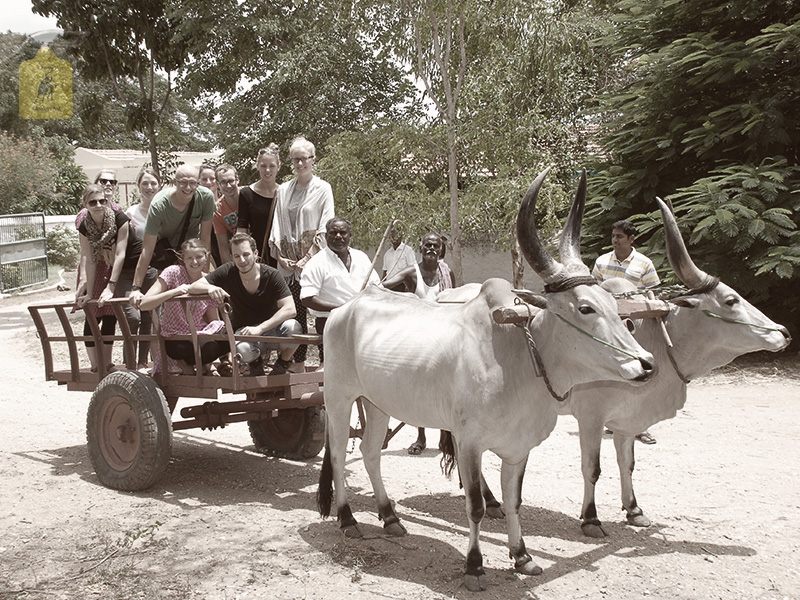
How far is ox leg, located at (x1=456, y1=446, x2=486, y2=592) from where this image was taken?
14.8 feet

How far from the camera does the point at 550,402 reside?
4.65 m

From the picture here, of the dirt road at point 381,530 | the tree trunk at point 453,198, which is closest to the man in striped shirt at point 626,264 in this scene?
the dirt road at point 381,530

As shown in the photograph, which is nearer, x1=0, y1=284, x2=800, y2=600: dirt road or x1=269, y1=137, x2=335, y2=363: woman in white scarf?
x1=0, y1=284, x2=800, y2=600: dirt road

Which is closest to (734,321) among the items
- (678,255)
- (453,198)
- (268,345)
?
(678,255)

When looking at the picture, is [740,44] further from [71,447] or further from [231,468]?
[71,447]

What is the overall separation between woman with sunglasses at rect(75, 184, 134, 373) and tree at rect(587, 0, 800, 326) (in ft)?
21.2

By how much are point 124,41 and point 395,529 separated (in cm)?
1585

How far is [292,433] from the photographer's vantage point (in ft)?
23.8

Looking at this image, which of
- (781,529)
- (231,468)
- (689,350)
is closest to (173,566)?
(231,468)

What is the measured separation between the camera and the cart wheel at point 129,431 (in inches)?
237

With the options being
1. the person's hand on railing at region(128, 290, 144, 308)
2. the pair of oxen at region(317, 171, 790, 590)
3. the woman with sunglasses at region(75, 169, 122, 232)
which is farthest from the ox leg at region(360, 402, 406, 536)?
the woman with sunglasses at region(75, 169, 122, 232)

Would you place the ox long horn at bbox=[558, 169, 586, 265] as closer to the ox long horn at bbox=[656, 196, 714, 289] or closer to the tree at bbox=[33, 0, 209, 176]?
the ox long horn at bbox=[656, 196, 714, 289]

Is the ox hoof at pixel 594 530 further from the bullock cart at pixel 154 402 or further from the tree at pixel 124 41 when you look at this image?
the tree at pixel 124 41

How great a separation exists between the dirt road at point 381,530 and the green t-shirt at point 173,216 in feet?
6.57
